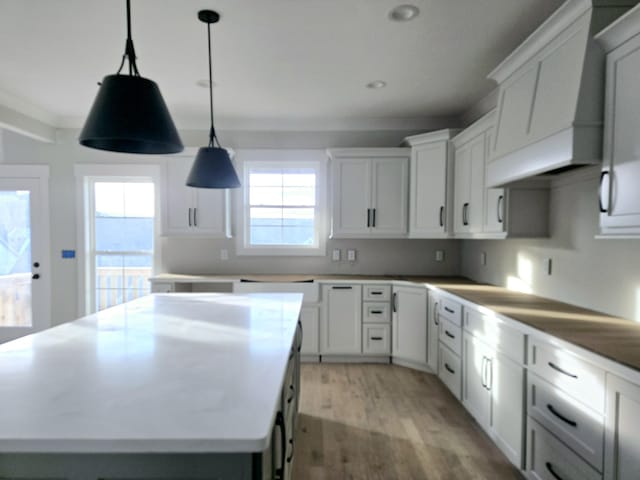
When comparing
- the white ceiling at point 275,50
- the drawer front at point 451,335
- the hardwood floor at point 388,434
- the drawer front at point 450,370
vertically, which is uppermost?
the white ceiling at point 275,50

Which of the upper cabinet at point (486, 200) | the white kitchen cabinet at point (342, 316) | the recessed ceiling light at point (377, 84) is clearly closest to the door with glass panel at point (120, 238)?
the white kitchen cabinet at point (342, 316)

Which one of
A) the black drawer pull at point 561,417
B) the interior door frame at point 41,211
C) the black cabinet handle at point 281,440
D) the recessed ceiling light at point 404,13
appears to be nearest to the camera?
the black cabinet handle at point 281,440

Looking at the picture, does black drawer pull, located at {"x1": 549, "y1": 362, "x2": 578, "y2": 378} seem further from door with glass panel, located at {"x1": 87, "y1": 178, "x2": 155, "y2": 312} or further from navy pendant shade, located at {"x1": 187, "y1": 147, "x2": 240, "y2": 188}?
door with glass panel, located at {"x1": 87, "y1": 178, "x2": 155, "y2": 312}

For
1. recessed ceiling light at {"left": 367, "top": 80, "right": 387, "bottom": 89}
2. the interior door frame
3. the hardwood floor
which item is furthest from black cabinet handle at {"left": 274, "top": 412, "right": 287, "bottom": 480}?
the interior door frame

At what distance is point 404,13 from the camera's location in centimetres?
218

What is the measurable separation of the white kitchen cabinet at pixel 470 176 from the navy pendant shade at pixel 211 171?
6.61 feet

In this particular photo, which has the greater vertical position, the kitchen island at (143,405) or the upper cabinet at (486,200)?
the upper cabinet at (486,200)

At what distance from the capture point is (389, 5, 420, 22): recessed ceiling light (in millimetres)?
2125

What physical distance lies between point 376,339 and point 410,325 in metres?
0.41

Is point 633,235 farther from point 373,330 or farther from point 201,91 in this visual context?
point 201,91

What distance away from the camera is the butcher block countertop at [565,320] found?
1495 mm

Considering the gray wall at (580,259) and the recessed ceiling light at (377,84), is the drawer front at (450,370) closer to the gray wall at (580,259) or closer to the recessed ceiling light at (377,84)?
the gray wall at (580,259)

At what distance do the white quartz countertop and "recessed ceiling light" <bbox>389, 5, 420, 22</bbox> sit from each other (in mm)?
1878

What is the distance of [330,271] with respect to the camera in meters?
4.39
